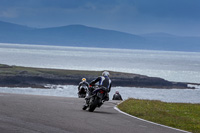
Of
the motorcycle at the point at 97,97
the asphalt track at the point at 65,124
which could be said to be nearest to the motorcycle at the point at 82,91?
the motorcycle at the point at 97,97

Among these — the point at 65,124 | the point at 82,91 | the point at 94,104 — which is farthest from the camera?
the point at 82,91

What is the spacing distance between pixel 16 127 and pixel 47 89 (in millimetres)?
80708

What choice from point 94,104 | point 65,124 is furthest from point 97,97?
point 65,124

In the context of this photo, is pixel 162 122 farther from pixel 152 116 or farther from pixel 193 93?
pixel 193 93

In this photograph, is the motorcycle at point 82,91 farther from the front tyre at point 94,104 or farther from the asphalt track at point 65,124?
the asphalt track at point 65,124

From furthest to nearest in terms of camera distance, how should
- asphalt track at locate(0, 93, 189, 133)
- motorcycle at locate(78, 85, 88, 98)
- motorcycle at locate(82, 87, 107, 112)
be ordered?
motorcycle at locate(78, 85, 88, 98) → motorcycle at locate(82, 87, 107, 112) → asphalt track at locate(0, 93, 189, 133)

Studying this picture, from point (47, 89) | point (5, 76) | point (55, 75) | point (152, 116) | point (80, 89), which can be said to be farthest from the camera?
point (55, 75)

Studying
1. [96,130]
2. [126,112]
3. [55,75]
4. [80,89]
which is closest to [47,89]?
[55,75]

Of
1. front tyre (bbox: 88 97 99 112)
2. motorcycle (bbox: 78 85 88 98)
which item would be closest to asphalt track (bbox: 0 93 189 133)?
front tyre (bbox: 88 97 99 112)

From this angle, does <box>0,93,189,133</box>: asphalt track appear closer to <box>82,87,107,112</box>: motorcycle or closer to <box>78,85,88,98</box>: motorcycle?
<box>82,87,107,112</box>: motorcycle

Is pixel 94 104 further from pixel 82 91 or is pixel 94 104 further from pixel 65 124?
pixel 82 91

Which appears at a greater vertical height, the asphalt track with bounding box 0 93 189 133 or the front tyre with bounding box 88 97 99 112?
the front tyre with bounding box 88 97 99 112

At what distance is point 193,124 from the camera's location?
643 inches

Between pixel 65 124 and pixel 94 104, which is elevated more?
pixel 94 104
